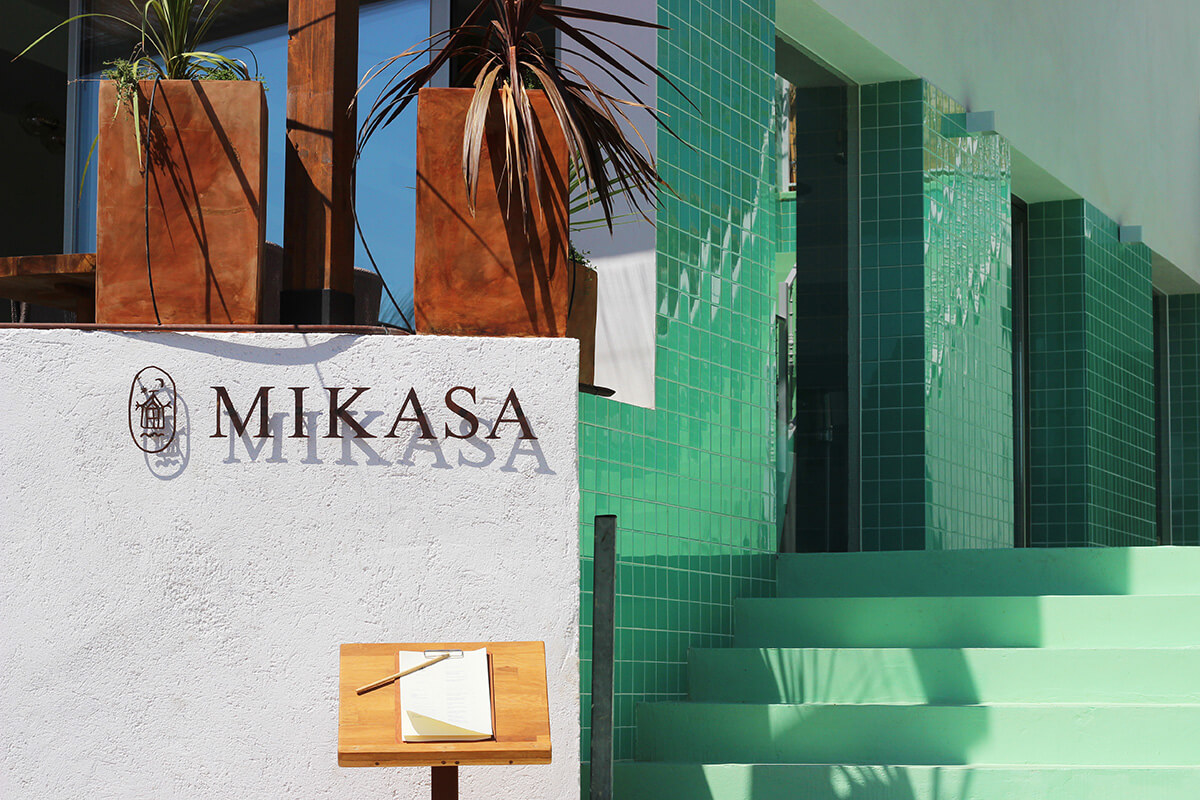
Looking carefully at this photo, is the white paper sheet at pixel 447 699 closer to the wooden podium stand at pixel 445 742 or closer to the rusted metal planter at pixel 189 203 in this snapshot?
the wooden podium stand at pixel 445 742

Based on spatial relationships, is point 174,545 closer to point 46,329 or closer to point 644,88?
point 46,329

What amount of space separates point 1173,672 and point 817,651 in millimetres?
1111

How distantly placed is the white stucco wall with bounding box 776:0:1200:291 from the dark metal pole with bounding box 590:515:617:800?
3.25 meters

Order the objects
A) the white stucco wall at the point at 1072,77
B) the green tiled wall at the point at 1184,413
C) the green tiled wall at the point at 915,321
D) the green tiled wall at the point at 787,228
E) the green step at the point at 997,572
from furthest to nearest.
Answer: the green tiled wall at the point at 1184,413
the green tiled wall at the point at 787,228
the green tiled wall at the point at 915,321
the white stucco wall at the point at 1072,77
the green step at the point at 997,572

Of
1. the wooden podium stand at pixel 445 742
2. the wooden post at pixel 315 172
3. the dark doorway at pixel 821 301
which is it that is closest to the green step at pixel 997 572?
the dark doorway at pixel 821 301

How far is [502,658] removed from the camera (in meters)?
2.98

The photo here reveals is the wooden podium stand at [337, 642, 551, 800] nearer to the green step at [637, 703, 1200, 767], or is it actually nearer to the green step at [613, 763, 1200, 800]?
the green step at [613, 763, 1200, 800]

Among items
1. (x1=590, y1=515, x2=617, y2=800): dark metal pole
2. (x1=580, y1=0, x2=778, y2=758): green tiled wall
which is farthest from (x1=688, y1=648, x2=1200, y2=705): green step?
(x1=590, y1=515, x2=617, y2=800): dark metal pole

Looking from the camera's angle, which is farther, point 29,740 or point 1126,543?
point 1126,543

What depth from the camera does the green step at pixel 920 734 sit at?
4.21 m

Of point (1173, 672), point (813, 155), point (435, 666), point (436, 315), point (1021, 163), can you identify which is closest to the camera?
point (435, 666)

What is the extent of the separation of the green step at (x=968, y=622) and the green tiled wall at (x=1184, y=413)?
6375mm

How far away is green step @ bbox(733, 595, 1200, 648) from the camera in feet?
15.7

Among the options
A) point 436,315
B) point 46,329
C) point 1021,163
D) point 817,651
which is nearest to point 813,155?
point 1021,163
